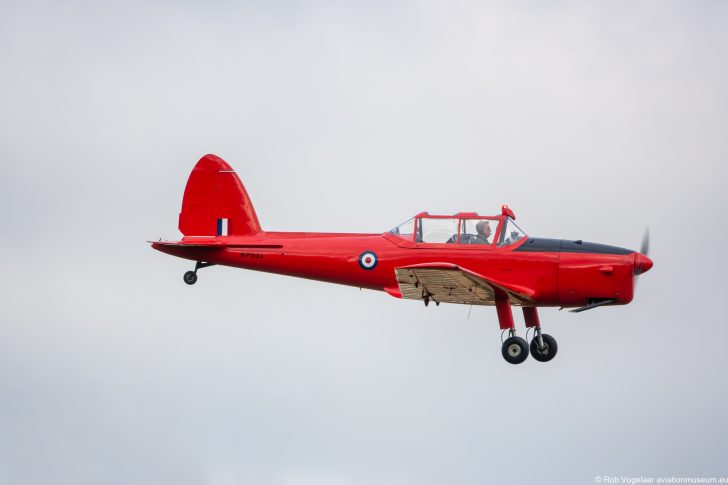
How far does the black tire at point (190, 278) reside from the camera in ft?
78.4

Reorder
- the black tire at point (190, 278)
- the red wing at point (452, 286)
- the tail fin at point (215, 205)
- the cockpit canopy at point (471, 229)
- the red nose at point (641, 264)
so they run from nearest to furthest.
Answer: the red wing at point (452, 286), the red nose at point (641, 264), the cockpit canopy at point (471, 229), the black tire at point (190, 278), the tail fin at point (215, 205)

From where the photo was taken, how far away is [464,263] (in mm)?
21828

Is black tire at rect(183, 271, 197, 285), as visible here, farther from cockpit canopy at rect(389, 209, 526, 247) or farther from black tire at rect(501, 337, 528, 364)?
black tire at rect(501, 337, 528, 364)

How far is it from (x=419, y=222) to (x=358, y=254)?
128 centimetres

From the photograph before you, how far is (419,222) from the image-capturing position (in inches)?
876

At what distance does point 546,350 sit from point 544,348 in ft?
0.15

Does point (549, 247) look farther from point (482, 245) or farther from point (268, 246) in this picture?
point (268, 246)

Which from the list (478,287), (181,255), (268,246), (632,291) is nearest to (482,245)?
(478,287)

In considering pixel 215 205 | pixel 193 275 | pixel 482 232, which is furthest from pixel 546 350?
pixel 215 205

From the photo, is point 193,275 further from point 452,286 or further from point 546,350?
point 546,350

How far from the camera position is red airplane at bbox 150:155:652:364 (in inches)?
843

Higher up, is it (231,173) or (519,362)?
(231,173)

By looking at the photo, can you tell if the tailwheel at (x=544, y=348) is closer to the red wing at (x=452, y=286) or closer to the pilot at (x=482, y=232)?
the red wing at (x=452, y=286)

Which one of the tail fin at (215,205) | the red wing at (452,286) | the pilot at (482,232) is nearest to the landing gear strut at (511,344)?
the red wing at (452,286)
